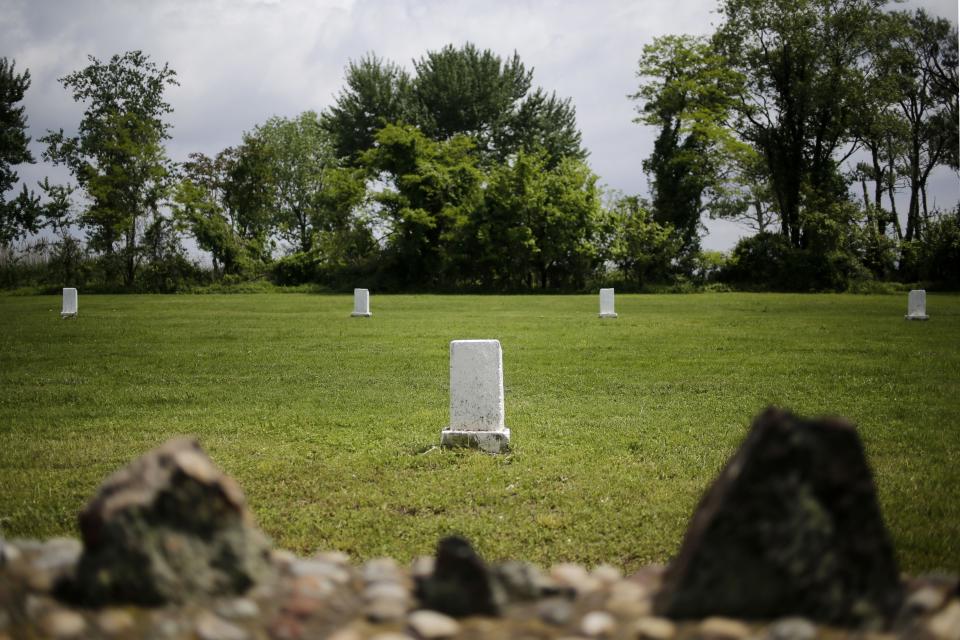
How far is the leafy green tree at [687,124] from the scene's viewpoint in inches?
1720

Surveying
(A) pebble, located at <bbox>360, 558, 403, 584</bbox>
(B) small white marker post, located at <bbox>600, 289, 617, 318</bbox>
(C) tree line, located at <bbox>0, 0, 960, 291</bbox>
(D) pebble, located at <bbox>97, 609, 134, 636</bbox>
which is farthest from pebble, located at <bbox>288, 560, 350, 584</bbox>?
(C) tree line, located at <bbox>0, 0, 960, 291</bbox>

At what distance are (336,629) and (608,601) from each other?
733 millimetres

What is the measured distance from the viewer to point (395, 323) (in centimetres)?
1958

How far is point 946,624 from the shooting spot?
5.61 feet

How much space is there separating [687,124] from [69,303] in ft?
117

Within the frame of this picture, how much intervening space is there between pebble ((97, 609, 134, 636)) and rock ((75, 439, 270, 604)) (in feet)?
0.12

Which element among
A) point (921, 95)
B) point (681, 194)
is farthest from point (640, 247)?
point (921, 95)

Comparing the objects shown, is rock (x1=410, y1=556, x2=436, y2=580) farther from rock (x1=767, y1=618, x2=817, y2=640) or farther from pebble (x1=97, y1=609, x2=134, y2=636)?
rock (x1=767, y1=618, x2=817, y2=640)

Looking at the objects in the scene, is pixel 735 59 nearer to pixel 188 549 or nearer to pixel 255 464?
pixel 255 464

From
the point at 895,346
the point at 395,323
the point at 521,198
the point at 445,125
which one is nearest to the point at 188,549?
the point at 895,346

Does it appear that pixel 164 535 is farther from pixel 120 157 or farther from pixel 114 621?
pixel 120 157

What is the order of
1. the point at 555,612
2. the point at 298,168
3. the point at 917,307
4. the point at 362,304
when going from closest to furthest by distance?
the point at 555,612, the point at 917,307, the point at 362,304, the point at 298,168

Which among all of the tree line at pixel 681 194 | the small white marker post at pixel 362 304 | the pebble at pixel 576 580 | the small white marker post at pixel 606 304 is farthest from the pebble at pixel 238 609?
the tree line at pixel 681 194

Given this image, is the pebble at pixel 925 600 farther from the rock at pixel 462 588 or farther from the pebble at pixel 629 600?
the rock at pixel 462 588
